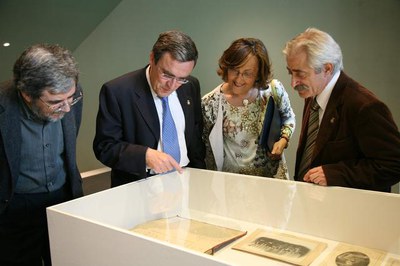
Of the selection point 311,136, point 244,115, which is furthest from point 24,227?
point 311,136

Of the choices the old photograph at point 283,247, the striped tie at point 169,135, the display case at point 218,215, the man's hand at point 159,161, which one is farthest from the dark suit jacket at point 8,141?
the old photograph at point 283,247

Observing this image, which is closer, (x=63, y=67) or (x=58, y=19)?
(x=63, y=67)

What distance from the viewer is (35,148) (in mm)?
1484

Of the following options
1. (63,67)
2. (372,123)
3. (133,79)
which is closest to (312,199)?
(372,123)

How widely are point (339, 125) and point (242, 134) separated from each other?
51 cm

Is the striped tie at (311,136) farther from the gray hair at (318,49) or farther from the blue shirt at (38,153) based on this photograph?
the blue shirt at (38,153)

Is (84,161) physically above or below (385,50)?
below

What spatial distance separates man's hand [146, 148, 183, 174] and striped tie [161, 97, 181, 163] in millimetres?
117

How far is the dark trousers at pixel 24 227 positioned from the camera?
152 cm

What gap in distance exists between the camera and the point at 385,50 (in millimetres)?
3219

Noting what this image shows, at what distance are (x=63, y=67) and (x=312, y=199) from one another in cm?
101

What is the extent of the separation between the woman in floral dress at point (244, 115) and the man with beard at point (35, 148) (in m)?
0.67

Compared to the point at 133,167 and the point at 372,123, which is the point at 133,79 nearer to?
the point at 133,167

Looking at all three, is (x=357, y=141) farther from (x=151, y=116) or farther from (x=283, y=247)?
(x=151, y=116)
